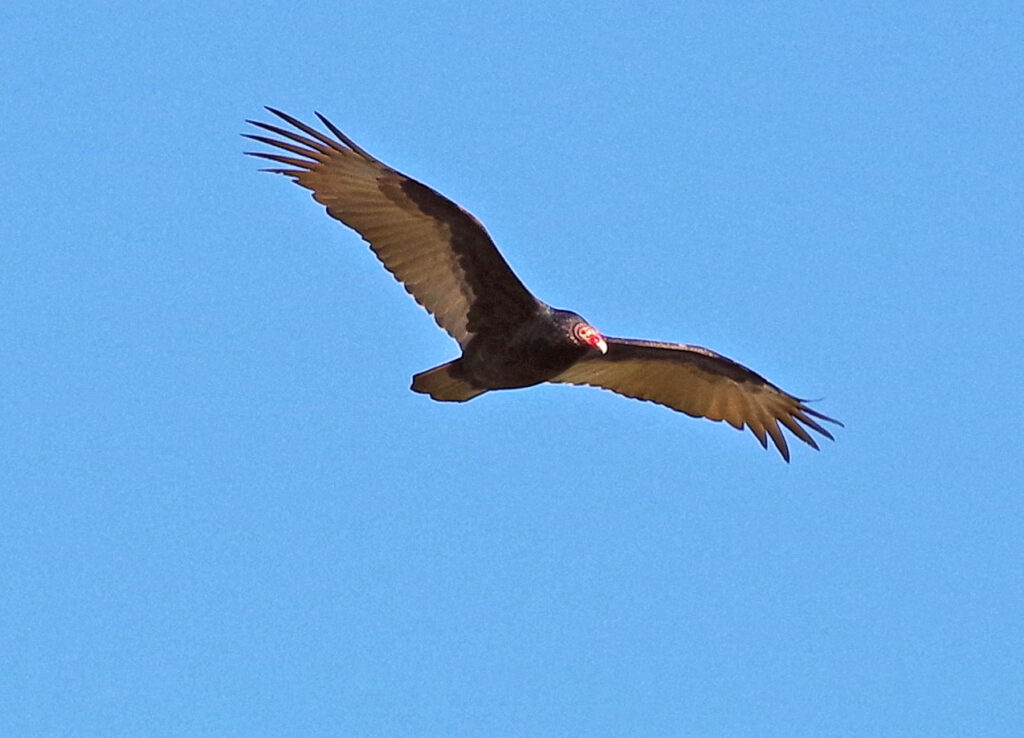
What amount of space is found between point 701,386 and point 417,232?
2656mm

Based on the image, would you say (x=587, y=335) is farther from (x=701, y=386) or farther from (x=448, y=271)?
(x=701, y=386)

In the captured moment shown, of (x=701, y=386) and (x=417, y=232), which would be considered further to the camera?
(x=701, y=386)

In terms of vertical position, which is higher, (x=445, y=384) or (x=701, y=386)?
(x=701, y=386)

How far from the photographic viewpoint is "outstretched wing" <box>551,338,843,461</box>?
13332mm

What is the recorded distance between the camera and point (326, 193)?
12.2 metres

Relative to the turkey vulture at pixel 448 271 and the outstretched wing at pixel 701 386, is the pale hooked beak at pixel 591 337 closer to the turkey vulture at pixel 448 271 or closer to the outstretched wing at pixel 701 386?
the turkey vulture at pixel 448 271

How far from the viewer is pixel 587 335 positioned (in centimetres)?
1199

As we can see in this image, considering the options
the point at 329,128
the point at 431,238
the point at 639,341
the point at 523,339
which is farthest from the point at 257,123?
the point at 639,341

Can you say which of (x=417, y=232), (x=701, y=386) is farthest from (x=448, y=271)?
(x=701, y=386)

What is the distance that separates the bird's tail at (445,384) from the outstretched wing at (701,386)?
1.16 meters

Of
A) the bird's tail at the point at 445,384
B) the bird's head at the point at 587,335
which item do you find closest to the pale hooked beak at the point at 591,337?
the bird's head at the point at 587,335

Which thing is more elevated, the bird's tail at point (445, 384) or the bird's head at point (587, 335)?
the bird's head at point (587, 335)

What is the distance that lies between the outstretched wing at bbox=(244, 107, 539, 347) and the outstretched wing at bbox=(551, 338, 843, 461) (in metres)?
1.25

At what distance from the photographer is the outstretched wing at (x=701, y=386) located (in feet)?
43.7
